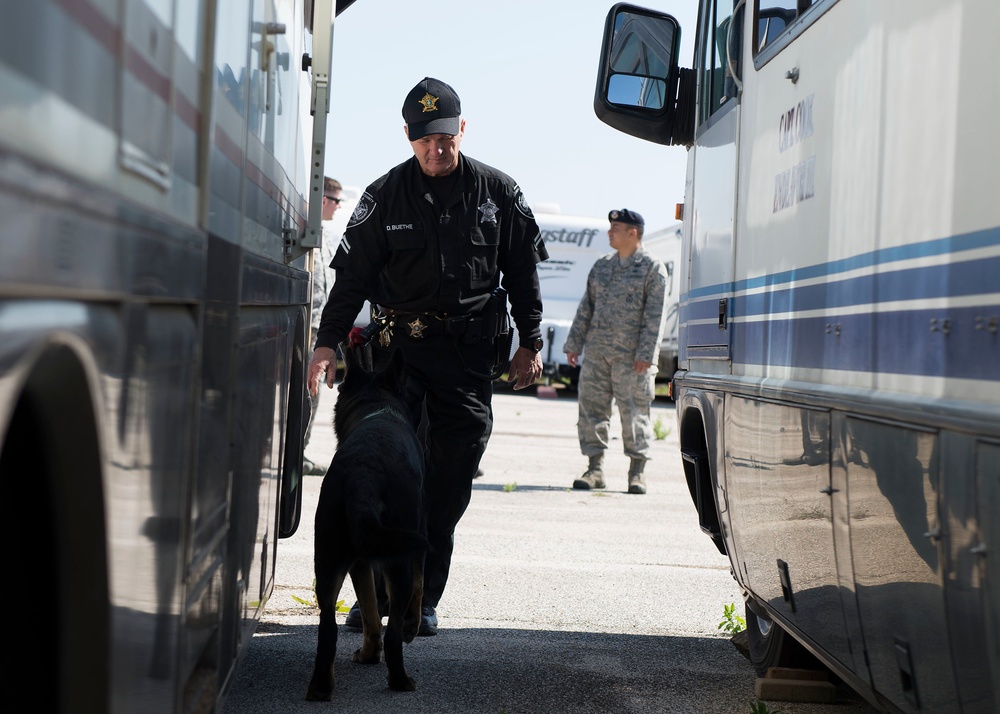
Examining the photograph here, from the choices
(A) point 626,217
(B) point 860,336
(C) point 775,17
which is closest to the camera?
(B) point 860,336

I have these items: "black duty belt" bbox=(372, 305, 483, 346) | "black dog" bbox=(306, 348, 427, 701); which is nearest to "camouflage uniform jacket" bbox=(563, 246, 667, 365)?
"black duty belt" bbox=(372, 305, 483, 346)

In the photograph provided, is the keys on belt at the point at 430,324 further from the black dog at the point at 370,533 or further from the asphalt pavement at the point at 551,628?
the asphalt pavement at the point at 551,628

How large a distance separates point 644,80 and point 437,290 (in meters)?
1.23

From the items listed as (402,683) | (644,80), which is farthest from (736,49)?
(402,683)

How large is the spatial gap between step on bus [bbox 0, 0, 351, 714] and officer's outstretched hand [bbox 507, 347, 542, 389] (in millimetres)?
2639

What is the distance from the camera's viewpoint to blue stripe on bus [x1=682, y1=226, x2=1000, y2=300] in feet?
6.31

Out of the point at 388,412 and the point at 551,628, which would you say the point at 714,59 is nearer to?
the point at 388,412

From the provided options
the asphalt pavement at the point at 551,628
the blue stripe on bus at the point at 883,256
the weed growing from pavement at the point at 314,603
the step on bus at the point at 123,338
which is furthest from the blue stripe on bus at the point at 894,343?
the weed growing from pavement at the point at 314,603

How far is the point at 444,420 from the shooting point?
491 cm

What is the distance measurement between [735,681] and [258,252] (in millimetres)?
2618

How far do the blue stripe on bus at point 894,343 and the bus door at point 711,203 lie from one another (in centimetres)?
61

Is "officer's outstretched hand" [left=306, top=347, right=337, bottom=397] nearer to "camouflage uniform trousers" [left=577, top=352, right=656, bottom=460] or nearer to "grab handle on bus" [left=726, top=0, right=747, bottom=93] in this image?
"grab handle on bus" [left=726, top=0, right=747, bottom=93]

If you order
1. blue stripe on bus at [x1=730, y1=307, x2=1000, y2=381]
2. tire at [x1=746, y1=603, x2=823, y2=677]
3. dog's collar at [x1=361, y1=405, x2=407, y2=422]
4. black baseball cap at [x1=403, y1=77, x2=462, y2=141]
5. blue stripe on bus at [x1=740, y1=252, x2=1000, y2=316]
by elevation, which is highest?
black baseball cap at [x1=403, y1=77, x2=462, y2=141]

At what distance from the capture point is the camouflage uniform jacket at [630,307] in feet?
30.6
